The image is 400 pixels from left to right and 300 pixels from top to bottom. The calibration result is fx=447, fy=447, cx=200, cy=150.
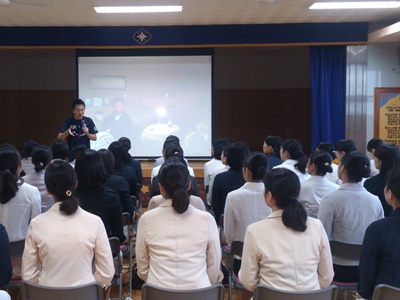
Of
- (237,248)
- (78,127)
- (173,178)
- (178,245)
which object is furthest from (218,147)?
(178,245)

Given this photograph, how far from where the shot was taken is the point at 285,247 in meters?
1.97

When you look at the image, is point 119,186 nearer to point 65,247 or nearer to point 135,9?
point 65,247

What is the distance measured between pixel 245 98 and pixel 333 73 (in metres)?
2.04

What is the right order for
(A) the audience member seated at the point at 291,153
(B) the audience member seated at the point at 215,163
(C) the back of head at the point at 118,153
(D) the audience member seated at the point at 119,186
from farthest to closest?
(B) the audience member seated at the point at 215,163 < (C) the back of head at the point at 118,153 < (A) the audience member seated at the point at 291,153 < (D) the audience member seated at the point at 119,186

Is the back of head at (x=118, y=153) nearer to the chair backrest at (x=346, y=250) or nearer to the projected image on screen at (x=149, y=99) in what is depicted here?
the chair backrest at (x=346, y=250)

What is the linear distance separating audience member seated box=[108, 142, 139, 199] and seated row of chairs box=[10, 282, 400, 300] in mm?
2243

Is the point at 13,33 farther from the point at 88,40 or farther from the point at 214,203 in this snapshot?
the point at 214,203

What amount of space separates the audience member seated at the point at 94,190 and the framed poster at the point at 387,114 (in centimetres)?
531

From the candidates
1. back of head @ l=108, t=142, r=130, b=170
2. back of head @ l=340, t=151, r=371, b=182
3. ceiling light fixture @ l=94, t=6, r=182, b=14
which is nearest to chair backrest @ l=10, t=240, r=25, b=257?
back of head @ l=108, t=142, r=130, b=170

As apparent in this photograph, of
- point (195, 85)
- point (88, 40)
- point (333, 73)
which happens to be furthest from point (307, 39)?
point (88, 40)

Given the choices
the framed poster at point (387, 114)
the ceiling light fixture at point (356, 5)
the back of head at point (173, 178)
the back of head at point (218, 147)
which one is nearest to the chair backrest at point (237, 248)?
the back of head at point (173, 178)

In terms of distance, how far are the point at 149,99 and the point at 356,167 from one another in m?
5.34

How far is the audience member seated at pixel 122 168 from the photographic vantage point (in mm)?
4189

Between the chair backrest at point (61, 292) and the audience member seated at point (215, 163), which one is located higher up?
the audience member seated at point (215, 163)
